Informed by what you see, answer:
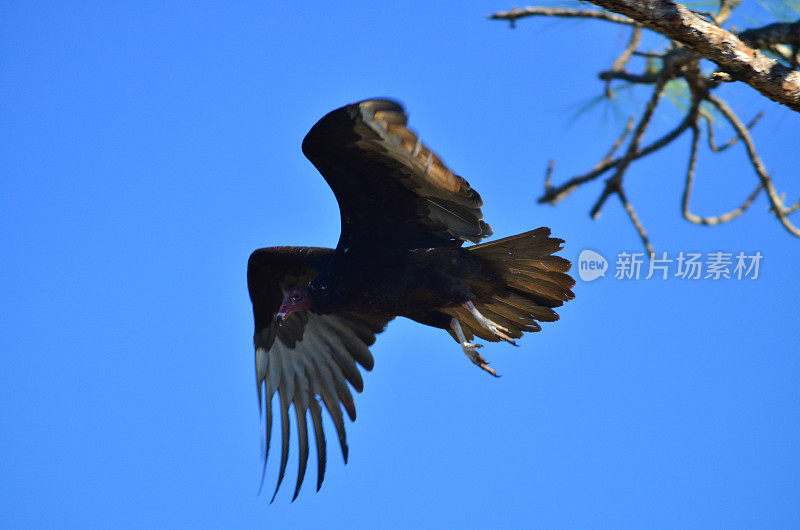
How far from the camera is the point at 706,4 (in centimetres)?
412

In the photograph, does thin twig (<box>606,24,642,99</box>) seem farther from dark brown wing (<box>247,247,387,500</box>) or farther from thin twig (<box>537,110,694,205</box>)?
dark brown wing (<box>247,247,387,500</box>)

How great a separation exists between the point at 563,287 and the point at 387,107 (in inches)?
51.5

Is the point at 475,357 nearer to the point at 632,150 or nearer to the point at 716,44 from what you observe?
the point at 632,150

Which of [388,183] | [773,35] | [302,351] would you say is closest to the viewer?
[773,35]

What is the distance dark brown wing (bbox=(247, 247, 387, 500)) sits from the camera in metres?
4.53

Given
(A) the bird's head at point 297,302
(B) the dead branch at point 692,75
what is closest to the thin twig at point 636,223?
(B) the dead branch at point 692,75

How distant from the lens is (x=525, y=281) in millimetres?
3990

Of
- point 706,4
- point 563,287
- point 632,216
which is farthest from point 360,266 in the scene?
point 706,4

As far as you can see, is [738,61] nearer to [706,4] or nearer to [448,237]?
[706,4]

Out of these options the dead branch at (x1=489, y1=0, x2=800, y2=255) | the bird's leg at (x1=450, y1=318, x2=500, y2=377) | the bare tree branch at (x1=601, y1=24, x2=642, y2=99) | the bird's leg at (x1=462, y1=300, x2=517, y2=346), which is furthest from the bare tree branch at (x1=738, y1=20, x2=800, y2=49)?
the bird's leg at (x1=450, y1=318, x2=500, y2=377)

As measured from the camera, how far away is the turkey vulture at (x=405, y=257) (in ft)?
11.5

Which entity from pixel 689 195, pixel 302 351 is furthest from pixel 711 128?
pixel 302 351

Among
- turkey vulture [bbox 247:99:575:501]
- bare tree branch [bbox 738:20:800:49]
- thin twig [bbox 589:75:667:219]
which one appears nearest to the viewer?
turkey vulture [bbox 247:99:575:501]

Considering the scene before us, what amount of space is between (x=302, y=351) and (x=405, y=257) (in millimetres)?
1109
